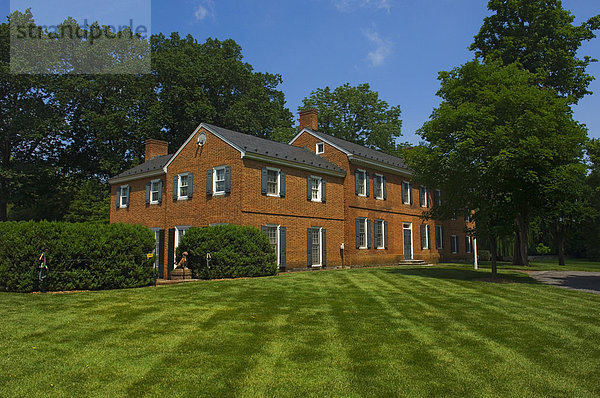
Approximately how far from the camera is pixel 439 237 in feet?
110

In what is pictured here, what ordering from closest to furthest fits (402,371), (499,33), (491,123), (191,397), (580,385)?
(191,397)
(580,385)
(402,371)
(491,123)
(499,33)

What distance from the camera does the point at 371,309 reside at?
385 inches

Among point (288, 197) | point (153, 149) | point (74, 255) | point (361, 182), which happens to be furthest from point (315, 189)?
point (153, 149)

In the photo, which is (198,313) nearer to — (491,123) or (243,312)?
(243,312)

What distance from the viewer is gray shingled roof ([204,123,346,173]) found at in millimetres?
22000

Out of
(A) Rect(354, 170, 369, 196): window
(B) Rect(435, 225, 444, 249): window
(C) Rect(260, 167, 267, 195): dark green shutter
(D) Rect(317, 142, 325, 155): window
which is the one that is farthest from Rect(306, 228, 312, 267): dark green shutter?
(B) Rect(435, 225, 444, 249): window

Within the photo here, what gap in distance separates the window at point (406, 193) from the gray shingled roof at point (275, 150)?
6004 mm

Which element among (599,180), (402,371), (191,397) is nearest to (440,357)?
(402,371)

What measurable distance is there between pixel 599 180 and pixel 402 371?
136 ft

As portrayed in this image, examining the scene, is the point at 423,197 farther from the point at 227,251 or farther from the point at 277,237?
the point at 227,251

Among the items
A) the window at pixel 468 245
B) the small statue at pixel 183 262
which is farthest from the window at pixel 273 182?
the window at pixel 468 245

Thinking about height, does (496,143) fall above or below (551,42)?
below

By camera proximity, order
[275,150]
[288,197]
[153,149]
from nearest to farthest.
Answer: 1. [288,197]
2. [275,150]
3. [153,149]

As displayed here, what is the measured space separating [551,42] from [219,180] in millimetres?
24300
